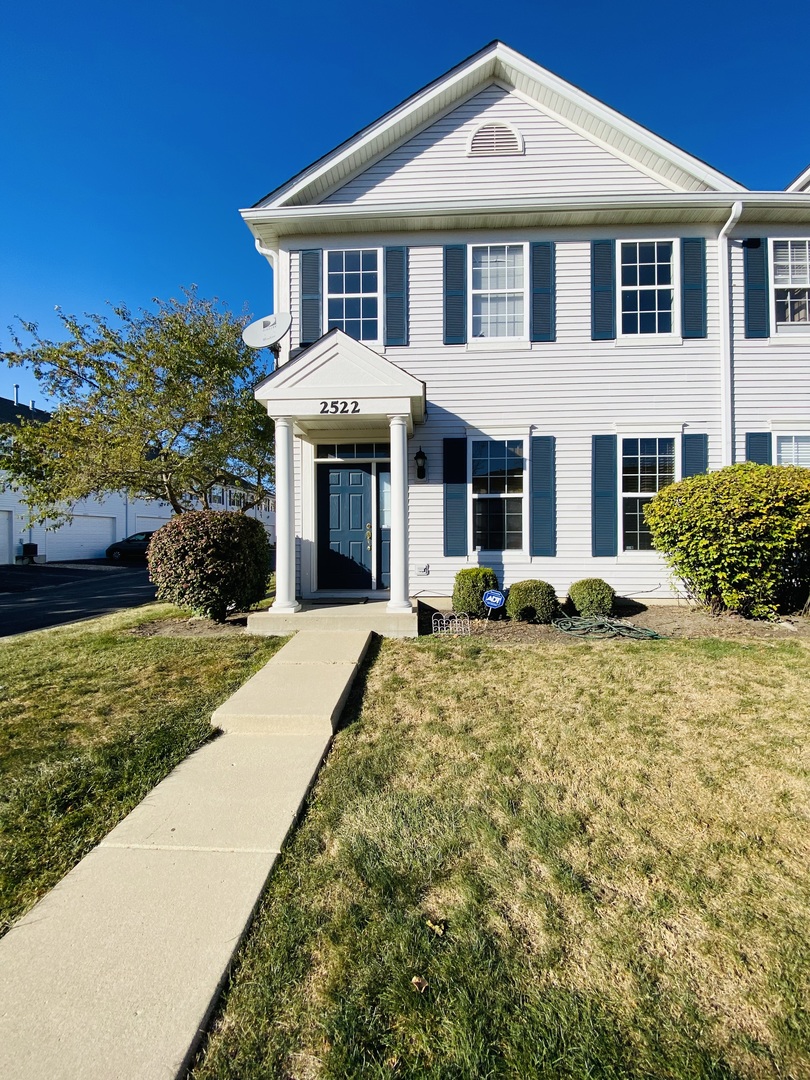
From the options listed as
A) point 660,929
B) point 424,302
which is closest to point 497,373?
point 424,302

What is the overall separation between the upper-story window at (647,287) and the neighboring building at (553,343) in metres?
0.03

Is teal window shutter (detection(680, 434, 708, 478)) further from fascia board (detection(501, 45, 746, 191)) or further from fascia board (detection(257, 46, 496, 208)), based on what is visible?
fascia board (detection(257, 46, 496, 208))

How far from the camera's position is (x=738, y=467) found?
22.3 ft

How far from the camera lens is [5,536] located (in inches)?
752

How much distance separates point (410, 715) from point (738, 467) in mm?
6042

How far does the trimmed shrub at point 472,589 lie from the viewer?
7168mm

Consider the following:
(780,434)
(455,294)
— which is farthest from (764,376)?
(455,294)

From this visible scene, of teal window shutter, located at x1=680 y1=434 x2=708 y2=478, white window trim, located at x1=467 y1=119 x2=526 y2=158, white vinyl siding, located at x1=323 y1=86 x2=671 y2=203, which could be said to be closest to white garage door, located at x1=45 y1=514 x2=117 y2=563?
white vinyl siding, located at x1=323 y1=86 x2=671 y2=203

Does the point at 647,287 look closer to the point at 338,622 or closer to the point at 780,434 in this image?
the point at 780,434

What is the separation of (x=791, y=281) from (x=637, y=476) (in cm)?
419

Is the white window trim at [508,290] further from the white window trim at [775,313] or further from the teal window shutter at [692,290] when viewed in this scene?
the white window trim at [775,313]

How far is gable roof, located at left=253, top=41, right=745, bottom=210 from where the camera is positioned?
306 inches

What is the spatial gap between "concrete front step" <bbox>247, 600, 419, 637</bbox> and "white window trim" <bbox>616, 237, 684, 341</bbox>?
17.6 feet

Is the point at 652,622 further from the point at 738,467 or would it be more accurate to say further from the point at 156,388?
the point at 156,388
